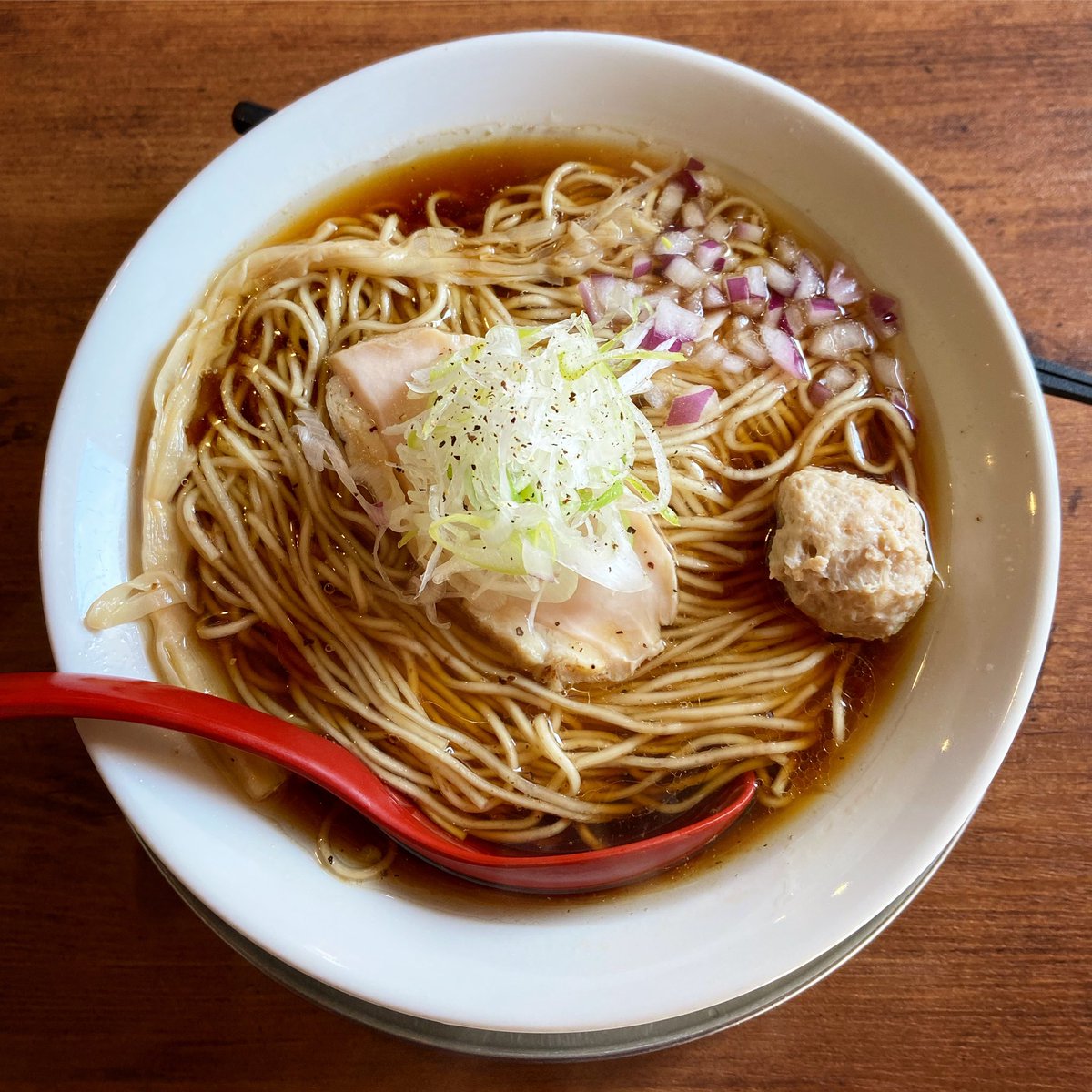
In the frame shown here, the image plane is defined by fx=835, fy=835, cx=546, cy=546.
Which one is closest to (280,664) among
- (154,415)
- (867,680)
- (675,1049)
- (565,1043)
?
(154,415)

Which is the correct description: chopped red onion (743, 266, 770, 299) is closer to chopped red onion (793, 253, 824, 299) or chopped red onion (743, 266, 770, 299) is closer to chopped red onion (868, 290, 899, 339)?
chopped red onion (793, 253, 824, 299)

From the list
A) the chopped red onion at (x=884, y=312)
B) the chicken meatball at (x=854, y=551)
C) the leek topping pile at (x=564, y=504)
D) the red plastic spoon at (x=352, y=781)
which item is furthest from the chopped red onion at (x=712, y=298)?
the red plastic spoon at (x=352, y=781)

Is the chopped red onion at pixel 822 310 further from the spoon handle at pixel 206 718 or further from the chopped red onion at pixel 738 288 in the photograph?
the spoon handle at pixel 206 718

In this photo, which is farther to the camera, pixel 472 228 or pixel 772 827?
pixel 472 228

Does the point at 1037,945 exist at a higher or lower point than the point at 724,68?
lower

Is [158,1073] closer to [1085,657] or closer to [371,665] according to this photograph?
[371,665]

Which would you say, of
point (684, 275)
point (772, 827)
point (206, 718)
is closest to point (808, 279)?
point (684, 275)

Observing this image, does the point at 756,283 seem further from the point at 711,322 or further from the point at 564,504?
the point at 564,504
